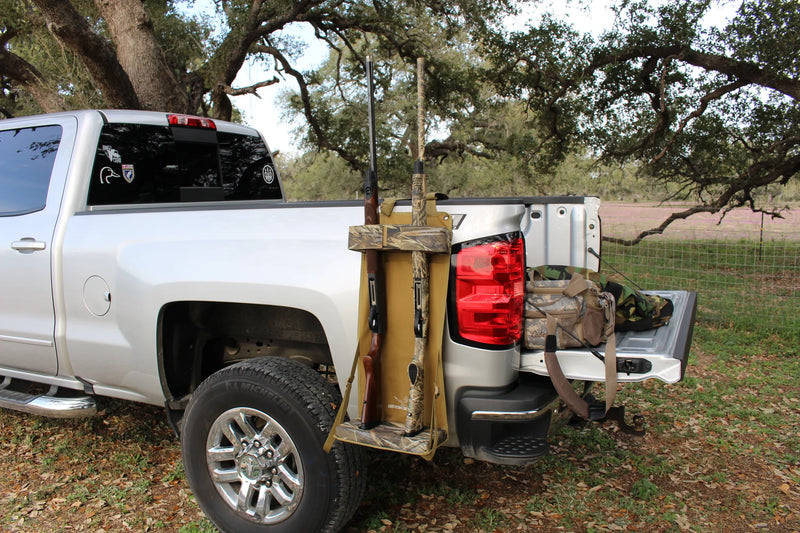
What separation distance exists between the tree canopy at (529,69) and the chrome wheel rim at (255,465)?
662 centimetres

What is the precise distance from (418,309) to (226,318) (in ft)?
4.46

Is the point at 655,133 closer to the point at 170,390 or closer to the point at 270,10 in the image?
the point at 270,10

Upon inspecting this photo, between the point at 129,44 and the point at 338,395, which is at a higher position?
the point at 129,44

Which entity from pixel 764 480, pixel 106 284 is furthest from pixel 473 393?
pixel 764 480

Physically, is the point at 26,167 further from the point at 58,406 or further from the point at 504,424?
the point at 504,424

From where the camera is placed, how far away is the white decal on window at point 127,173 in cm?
377

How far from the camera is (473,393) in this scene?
244cm

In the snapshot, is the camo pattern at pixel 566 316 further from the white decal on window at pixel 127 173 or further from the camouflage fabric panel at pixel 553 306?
the white decal on window at pixel 127 173

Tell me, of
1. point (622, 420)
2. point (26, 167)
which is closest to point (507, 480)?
point (622, 420)

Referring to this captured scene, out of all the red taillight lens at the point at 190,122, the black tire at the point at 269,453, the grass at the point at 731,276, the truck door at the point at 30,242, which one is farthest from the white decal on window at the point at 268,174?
the grass at the point at 731,276

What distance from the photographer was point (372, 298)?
8.24 feet

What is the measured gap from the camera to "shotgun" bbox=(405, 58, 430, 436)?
239cm

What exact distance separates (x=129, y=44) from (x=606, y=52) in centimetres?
833

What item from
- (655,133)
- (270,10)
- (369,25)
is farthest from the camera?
(369,25)
